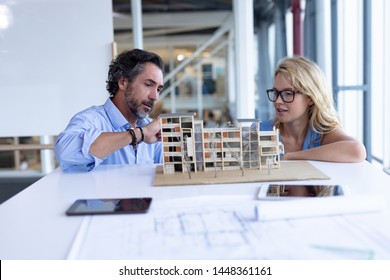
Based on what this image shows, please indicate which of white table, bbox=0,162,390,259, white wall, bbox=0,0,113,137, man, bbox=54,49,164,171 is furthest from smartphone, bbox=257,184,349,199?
white wall, bbox=0,0,113,137

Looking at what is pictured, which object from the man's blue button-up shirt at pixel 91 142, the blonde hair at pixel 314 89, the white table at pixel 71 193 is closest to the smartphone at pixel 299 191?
the white table at pixel 71 193

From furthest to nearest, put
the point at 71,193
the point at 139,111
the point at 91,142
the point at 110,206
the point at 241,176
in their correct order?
the point at 139,111 → the point at 91,142 → the point at 241,176 → the point at 71,193 → the point at 110,206

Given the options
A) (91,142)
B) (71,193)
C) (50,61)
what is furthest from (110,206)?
(50,61)

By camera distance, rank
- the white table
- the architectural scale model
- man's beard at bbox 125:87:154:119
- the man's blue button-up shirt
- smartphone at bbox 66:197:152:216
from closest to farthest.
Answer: the white table, smartphone at bbox 66:197:152:216, the architectural scale model, the man's blue button-up shirt, man's beard at bbox 125:87:154:119

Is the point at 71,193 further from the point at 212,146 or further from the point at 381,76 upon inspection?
the point at 381,76

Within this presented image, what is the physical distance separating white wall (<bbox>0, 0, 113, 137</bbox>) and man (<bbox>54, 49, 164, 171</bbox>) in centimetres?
113

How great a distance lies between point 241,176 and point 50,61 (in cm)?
247

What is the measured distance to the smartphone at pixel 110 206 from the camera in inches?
43.7

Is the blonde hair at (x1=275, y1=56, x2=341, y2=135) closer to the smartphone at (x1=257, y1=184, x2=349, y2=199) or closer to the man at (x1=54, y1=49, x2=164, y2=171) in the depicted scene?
the man at (x1=54, y1=49, x2=164, y2=171)

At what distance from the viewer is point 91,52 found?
3463 millimetres

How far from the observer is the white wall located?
134 inches

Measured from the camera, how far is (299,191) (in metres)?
1.22
